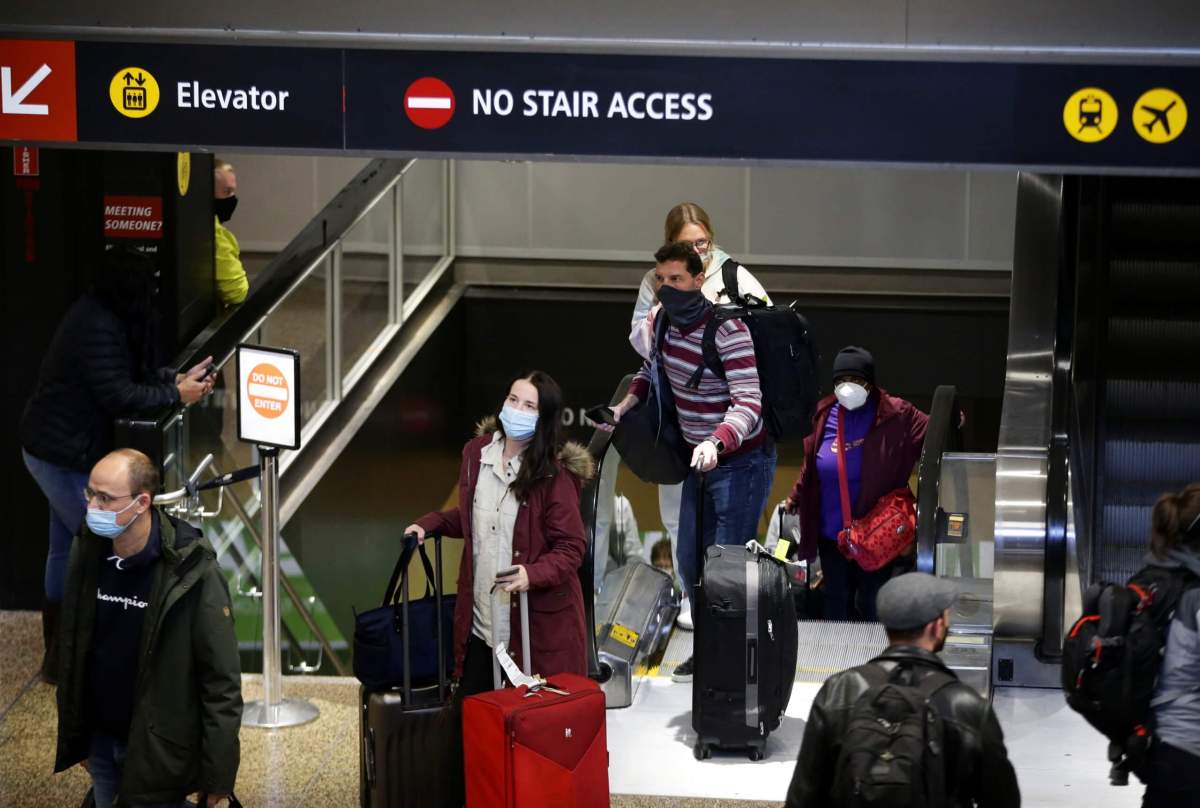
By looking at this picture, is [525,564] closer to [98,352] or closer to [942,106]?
[942,106]

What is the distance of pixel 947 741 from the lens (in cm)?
441

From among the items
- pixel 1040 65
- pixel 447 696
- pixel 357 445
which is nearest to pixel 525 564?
pixel 447 696

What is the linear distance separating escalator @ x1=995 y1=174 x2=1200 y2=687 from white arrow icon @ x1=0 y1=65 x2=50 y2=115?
4731mm

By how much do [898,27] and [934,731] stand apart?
2.14 m

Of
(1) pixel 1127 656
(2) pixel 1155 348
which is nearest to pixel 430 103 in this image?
(1) pixel 1127 656

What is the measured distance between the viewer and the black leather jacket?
4.40 metres

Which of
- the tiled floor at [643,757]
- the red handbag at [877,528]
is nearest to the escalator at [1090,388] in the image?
the red handbag at [877,528]

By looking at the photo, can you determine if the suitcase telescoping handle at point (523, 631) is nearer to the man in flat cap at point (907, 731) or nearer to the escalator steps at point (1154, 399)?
the man in flat cap at point (907, 731)

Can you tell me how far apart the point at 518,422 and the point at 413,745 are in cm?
113

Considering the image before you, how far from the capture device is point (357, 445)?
12.5 meters

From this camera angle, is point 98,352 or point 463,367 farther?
point 463,367

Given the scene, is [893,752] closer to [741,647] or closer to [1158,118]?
[1158,118]

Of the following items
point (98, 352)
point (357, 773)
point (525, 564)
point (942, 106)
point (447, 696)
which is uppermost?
point (942, 106)

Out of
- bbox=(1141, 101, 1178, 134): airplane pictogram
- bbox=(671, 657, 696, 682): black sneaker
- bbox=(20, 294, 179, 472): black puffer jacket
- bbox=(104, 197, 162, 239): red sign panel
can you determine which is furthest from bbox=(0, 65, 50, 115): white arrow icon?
bbox=(671, 657, 696, 682): black sneaker
